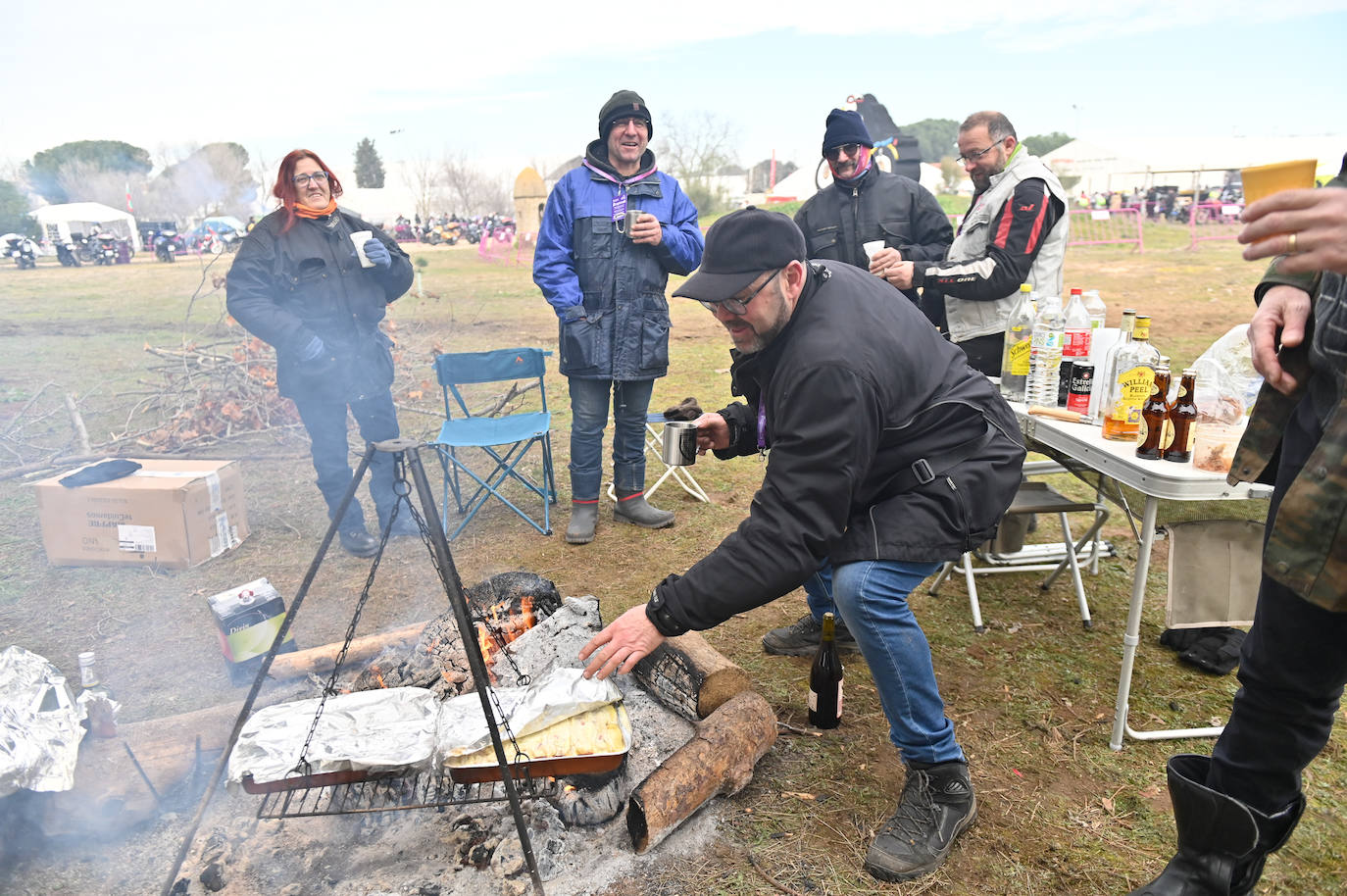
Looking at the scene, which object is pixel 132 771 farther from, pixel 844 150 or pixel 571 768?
pixel 844 150

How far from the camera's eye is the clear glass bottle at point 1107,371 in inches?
112

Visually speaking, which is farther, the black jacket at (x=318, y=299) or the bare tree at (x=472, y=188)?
the bare tree at (x=472, y=188)

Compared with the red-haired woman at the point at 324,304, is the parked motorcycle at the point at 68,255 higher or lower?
higher

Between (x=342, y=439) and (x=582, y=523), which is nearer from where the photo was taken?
(x=342, y=439)

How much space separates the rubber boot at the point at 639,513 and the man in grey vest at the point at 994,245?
1.97 m

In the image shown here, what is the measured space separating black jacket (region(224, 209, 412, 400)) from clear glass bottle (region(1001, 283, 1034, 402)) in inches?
129

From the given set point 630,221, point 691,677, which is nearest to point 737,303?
point 691,677

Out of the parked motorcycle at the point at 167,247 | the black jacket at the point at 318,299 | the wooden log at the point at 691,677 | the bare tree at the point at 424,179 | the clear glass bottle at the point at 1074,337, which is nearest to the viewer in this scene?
the wooden log at the point at 691,677

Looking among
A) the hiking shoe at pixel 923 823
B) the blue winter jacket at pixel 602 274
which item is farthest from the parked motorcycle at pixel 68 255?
the hiking shoe at pixel 923 823

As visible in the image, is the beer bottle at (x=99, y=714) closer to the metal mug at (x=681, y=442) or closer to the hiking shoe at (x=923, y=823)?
the metal mug at (x=681, y=442)

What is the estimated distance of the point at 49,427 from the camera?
22.9 feet

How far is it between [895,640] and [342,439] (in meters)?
3.38

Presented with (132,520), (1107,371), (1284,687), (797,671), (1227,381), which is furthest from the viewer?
(132,520)

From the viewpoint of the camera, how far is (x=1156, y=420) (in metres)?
2.49
